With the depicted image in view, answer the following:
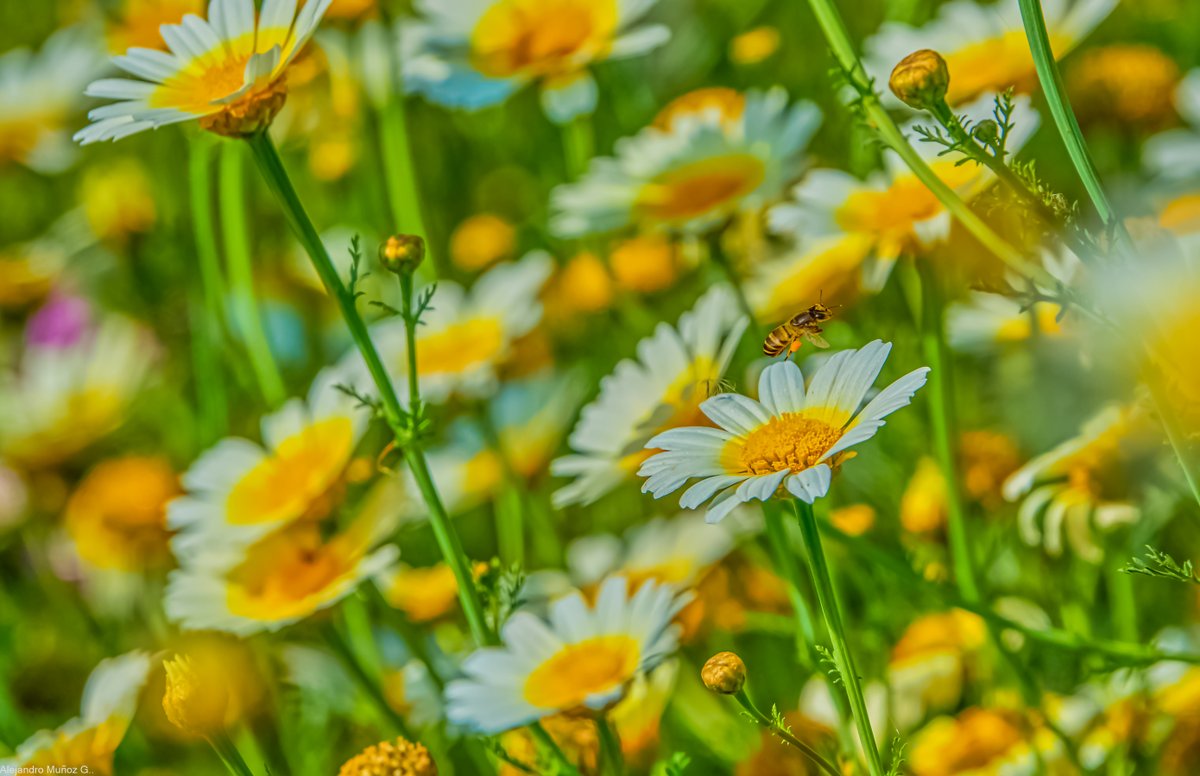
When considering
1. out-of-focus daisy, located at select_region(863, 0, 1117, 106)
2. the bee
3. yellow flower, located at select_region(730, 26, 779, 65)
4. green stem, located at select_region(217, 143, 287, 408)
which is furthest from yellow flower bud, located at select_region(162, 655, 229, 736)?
yellow flower, located at select_region(730, 26, 779, 65)

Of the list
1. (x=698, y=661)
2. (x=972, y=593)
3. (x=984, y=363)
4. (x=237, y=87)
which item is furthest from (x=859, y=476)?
(x=237, y=87)

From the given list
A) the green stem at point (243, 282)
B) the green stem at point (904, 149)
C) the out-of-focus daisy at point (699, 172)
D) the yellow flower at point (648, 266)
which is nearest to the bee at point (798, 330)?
the green stem at point (904, 149)

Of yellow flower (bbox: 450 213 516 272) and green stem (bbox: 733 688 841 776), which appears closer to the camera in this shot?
green stem (bbox: 733 688 841 776)

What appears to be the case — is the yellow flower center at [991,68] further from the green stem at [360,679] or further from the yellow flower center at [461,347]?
the green stem at [360,679]

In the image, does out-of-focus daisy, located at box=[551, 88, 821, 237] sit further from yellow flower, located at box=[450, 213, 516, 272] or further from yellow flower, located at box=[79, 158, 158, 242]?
yellow flower, located at box=[79, 158, 158, 242]

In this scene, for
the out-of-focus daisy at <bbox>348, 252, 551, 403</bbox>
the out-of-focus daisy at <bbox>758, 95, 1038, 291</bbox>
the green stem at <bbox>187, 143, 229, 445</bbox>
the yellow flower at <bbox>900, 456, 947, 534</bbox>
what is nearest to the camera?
the out-of-focus daisy at <bbox>758, 95, 1038, 291</bbox>

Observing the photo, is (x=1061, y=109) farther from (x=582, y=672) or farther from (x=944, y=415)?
(x=582, y=672)

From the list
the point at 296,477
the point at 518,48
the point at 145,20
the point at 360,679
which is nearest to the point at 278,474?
the point at 296,477

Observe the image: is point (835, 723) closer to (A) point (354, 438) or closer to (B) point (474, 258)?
(A) point (354, 438)
